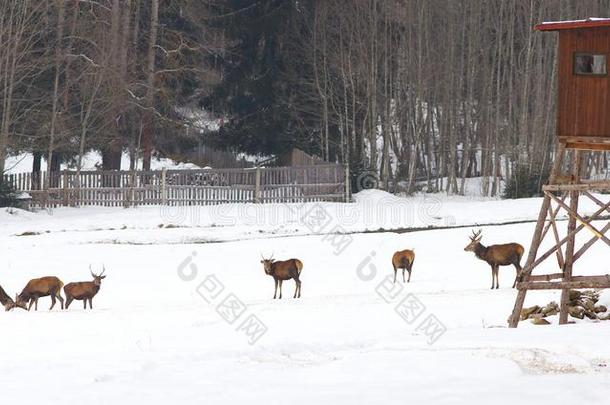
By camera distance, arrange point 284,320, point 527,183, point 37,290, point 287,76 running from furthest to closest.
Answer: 1. point 287,76
2. point 527,183
3. point 37,290
4. point 284,320

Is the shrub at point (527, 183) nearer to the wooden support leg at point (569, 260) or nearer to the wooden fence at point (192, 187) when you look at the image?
the wooden fence at point (192, 187)

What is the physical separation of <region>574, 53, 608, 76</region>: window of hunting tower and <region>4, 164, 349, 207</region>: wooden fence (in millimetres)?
24142

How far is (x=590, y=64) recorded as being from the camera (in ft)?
67.8

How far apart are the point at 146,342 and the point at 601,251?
15815 mm

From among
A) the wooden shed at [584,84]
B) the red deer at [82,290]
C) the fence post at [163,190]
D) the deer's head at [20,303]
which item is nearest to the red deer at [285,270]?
the red deer at [82,290]

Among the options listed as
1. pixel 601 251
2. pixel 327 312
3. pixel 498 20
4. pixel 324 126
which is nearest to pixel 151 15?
pixel 324 126

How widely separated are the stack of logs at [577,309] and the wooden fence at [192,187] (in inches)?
908

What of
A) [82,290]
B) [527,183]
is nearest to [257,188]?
[527,183]

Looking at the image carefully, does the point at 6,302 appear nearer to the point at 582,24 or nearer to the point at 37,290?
the point at 37,290

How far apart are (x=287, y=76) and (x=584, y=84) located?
30.1 metres

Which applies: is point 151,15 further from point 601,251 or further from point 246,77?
point 601,251

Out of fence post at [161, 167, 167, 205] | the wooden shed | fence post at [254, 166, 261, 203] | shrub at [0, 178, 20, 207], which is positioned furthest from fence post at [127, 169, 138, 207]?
the wooden shed

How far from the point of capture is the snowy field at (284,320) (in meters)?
14.0

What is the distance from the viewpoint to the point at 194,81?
51.6 metres
